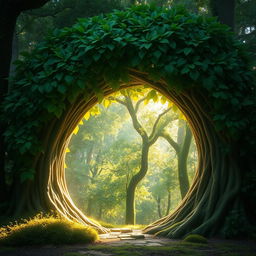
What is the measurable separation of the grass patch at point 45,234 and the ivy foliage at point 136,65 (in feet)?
4.25

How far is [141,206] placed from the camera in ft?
115

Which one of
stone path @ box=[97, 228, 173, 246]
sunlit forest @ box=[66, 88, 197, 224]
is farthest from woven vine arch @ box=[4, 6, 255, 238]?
sunlit forest @ box=[66, 88, 197, 224]

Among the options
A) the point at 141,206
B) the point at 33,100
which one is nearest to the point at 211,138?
the point at 33,100

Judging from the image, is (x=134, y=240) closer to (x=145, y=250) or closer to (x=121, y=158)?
(x=145, y=250)

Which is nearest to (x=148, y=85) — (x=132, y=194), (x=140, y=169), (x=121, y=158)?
(x=140, y=169)

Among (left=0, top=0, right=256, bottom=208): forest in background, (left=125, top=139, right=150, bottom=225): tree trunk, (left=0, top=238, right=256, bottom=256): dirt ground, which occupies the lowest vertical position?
(left=0, top=238, right=256, bottom=256): dirt ground

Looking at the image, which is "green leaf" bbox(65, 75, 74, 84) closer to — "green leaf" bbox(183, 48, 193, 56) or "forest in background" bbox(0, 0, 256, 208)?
"forest in background" bbox(0, 0, 256, 208)

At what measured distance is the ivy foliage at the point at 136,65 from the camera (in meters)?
5.88

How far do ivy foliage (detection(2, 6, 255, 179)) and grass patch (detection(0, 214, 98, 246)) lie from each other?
1294mm

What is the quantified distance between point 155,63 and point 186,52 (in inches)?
20.0

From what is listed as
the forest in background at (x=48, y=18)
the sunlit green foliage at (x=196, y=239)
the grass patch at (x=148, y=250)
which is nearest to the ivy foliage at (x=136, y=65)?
the forest in background at (x=48, y=18)

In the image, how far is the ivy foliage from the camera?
5.88 metres

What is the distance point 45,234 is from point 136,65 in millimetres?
2899

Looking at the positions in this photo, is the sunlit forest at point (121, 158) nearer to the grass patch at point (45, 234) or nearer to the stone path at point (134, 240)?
the stone path at point (134, 240)
